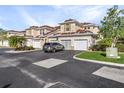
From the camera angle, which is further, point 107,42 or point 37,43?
point 37,43

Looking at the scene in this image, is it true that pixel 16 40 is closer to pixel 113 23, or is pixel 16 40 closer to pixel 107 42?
pixel 107 42

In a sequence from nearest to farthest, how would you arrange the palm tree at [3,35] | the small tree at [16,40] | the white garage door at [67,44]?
the white garage door at [67,44]
the small tree at [16,40]
the palm tree at [3,35]

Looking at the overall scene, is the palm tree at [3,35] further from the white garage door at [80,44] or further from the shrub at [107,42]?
the shrub at [107,42]

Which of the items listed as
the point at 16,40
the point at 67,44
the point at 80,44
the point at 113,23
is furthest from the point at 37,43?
the point at 113,23

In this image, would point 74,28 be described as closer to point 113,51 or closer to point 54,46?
point 54,46

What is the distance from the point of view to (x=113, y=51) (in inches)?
659

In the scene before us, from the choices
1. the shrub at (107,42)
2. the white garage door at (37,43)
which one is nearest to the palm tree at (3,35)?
the white garage door at (37,43)

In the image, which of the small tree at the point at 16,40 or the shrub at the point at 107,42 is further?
the small tree at the point at 16,40

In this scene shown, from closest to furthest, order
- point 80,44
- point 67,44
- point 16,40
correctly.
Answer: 1. point 80,44
2. point 67,44
3. point 16,40

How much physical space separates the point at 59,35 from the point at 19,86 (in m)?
24.3

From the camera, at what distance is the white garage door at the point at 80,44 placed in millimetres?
28595

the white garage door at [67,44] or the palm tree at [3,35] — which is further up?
the palm tree at [3,35]

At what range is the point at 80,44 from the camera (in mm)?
29281

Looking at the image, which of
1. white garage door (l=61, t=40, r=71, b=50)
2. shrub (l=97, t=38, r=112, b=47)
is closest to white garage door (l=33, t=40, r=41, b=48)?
white garage door (l=61, t=40, r=71, b=50)
